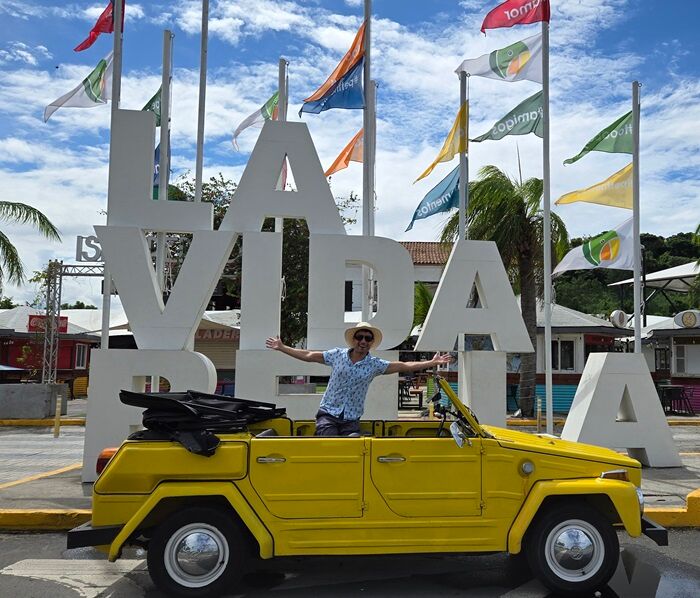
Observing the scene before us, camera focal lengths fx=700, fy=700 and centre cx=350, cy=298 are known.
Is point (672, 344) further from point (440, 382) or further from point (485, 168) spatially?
point (440, 382)

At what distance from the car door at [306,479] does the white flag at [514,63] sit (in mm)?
8293

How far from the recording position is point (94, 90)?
1101cm

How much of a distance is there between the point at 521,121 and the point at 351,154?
10.2ft

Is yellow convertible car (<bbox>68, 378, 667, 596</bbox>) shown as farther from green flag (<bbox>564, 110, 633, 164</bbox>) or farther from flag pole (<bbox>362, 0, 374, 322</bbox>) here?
green flag (<bbox>564, 110, 633, 164</bbox>)

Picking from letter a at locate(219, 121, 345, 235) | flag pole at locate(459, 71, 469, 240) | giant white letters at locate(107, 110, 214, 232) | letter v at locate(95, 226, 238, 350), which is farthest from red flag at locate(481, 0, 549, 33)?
letter v at locate(95, 226, 238, 350)

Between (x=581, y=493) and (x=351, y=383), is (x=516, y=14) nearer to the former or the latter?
(x=351, y=383)

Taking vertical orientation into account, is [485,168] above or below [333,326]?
above

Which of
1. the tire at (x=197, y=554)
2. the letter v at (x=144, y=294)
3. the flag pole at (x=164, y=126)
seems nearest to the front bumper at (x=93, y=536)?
the tire at (x=197, y=554)

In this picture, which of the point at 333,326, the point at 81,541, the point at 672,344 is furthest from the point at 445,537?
the point at 672,344

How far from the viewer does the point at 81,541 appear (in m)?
4.72

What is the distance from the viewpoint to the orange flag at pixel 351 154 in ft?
41.4

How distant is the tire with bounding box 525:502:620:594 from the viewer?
4.81 meters

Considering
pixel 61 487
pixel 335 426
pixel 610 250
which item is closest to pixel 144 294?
pixel 61 487

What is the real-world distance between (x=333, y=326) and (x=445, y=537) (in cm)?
460
